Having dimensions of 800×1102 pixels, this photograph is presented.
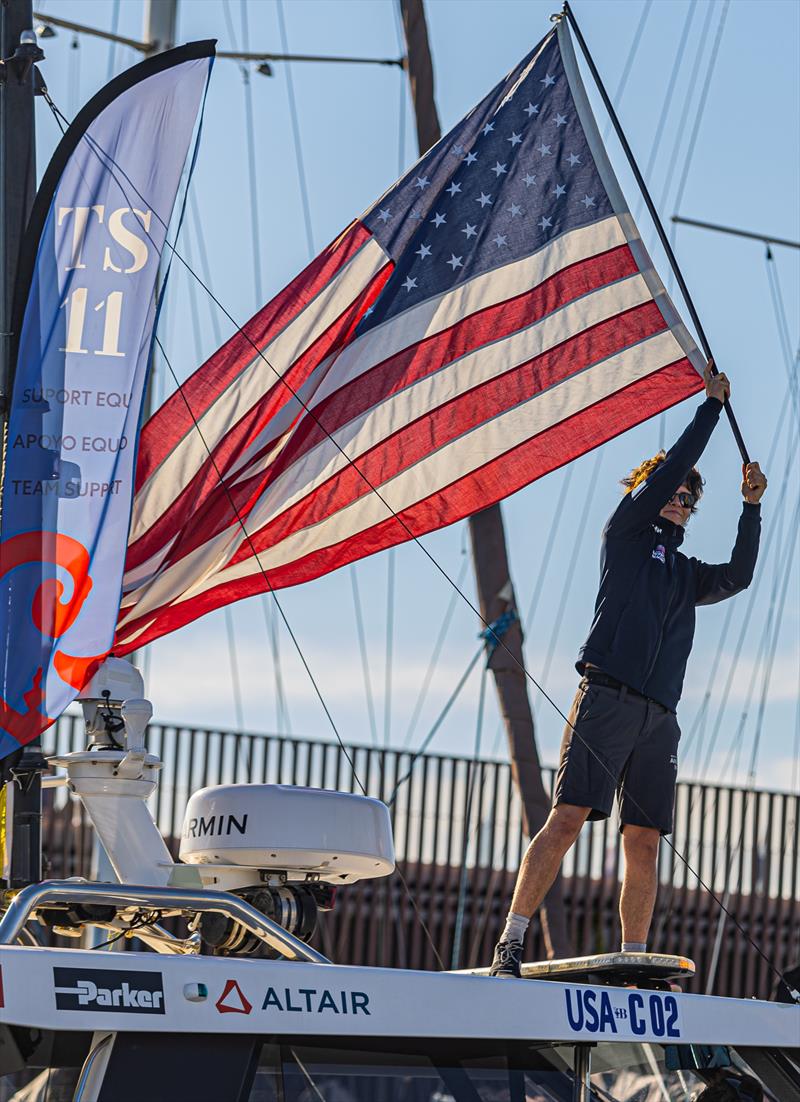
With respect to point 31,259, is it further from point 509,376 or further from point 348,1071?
point 348,1071

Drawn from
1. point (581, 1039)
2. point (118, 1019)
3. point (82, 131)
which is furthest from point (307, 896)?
point (82, 131)

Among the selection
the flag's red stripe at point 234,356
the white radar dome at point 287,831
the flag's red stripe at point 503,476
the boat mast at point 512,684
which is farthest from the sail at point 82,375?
the boat mast at point 512,684

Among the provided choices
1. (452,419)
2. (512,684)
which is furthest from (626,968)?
(512,684)

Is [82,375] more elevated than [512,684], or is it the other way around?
[82,375]

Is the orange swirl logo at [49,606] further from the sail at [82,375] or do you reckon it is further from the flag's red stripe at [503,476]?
the flag's red stripe at [503,476]

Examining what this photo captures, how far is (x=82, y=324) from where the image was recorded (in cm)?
616

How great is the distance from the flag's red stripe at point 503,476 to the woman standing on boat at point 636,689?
110 cm

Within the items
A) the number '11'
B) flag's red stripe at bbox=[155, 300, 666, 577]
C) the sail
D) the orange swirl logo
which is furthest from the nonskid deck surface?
flag's red stripe at bbox=[155, 300, 666, 577]

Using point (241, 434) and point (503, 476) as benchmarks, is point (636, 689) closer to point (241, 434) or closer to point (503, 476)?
point (503, 476)

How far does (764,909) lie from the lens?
1611cm

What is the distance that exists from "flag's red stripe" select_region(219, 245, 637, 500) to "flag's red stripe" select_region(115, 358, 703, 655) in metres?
0.46

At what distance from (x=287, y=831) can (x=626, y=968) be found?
3.25ft

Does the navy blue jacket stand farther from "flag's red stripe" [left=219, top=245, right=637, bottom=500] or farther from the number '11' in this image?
the number '11'

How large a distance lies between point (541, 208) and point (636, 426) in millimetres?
1060
